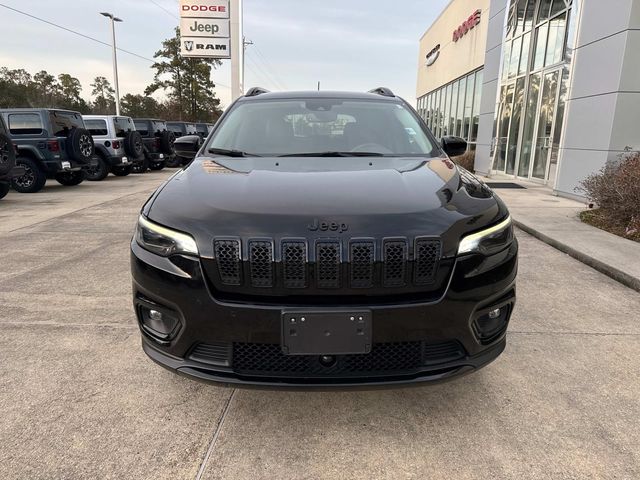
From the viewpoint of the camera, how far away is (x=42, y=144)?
10727 mm

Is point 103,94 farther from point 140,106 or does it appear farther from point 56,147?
point 56,147

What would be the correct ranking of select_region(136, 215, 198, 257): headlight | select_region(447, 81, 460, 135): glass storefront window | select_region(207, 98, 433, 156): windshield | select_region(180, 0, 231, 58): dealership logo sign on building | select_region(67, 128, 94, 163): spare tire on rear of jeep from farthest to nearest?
select_region(447, 81, 460, 135): glass storefront window, select_region(180, 0, 231, 58): dealership logo sign on building, select_region(67, 128, 94, 163): spare tire on rear of jeep, select_region(207, 98, 433, 156): windshield, select_region(136, 215, 198, 257): headlight

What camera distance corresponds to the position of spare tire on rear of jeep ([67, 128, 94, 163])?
11109mm

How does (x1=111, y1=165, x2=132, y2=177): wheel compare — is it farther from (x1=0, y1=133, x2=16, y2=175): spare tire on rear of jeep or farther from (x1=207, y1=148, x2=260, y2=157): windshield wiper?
(x1=207, y1=148, x2=260, y2=157): windshield wiper

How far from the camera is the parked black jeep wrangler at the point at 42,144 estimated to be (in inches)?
420

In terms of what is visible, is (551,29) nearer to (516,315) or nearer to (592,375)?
(516,315)

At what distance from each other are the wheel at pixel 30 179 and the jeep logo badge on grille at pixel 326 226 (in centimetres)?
1129

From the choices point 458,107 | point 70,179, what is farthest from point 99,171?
point 458,107

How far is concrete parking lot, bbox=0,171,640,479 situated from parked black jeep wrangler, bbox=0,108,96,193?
8657mm

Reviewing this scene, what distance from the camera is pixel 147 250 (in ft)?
6.79

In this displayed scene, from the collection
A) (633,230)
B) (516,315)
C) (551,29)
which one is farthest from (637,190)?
(551,29)

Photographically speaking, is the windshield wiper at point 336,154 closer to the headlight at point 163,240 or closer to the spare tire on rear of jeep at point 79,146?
the headlight at point 163,240

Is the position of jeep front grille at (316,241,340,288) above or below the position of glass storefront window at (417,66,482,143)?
below

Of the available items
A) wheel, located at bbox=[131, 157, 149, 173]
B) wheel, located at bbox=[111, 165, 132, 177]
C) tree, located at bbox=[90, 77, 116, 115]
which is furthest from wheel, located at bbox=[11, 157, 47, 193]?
tree, located at bbox=[90, 77, 116, 115]
